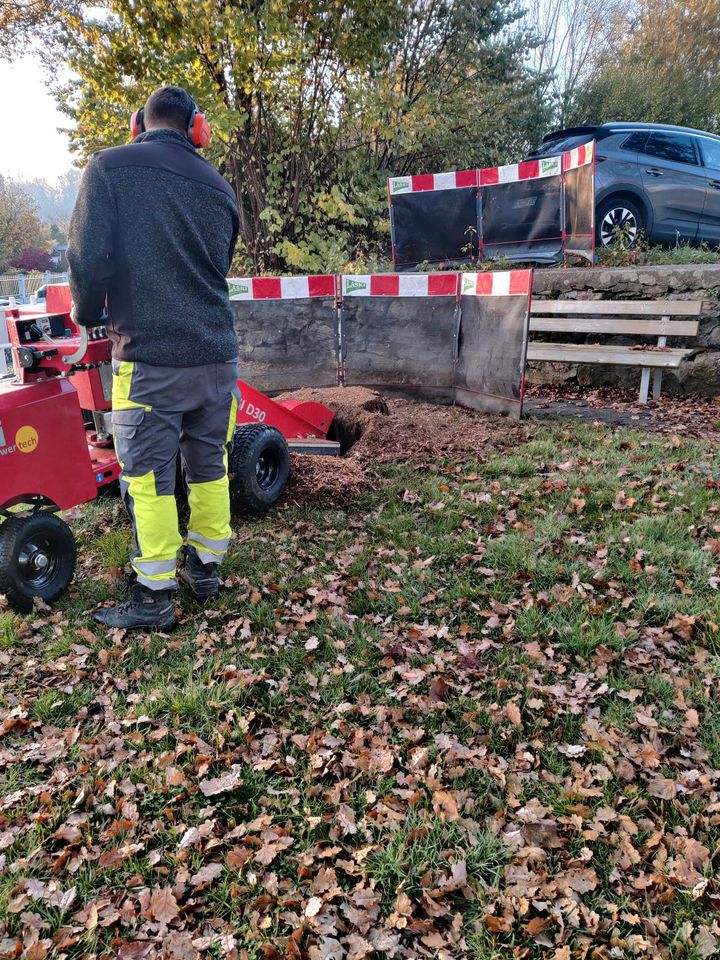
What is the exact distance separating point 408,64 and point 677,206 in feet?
25.2

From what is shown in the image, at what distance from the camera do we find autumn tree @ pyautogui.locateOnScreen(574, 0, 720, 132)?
23422 millimetres

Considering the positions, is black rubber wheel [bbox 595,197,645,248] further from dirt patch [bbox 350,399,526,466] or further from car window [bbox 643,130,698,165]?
dirt patch [bbox 350,399,526,466]

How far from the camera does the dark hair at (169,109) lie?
11.1 feet

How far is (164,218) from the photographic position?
323 cm

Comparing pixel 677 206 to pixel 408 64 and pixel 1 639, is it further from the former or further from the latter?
pixel 1 639

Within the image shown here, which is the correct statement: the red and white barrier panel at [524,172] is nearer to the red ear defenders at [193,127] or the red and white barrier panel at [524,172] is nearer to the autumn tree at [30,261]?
the red ear defenders at [193,127]

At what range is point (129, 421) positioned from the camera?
11.0 feet

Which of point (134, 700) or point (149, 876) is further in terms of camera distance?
point (134, 700)

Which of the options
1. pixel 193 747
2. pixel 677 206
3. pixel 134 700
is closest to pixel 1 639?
pixel 134 700

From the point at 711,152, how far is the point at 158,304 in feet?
35.0

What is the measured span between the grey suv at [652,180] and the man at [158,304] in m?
8.06

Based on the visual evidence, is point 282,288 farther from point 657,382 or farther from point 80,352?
point 657,382

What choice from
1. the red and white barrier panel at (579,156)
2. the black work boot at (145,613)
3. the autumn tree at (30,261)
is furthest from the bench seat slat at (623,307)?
the autumn tree at (30,261)

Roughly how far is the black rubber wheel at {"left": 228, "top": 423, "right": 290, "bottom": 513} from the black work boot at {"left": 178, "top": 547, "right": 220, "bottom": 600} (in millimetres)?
907
